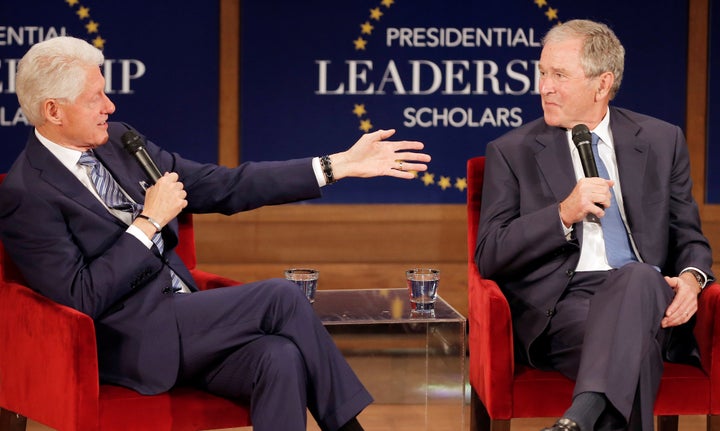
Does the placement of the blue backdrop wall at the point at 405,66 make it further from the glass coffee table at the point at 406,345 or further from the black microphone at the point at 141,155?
the black microphone at the point at 141,155

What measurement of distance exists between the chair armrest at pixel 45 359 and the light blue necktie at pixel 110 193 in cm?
32

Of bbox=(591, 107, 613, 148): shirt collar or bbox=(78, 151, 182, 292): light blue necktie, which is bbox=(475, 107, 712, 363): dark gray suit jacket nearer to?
bbox=(591, 107, 613, 148): shirt collar

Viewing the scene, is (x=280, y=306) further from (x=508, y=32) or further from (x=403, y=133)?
(x=508, y=32)

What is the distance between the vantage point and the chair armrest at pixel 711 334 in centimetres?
296

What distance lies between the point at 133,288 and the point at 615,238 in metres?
1.40

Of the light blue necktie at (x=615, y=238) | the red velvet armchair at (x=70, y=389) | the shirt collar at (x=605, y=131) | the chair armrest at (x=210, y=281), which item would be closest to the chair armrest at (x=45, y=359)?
the red velvet armchair at (x=70, y=389)

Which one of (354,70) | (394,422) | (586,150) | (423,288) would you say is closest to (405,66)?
(354,70)

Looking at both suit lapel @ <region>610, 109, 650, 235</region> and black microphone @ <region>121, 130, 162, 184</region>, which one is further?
suit lapel @ <region>610, 109, 650, 235</region>

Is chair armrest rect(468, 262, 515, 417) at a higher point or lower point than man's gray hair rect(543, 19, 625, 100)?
lower

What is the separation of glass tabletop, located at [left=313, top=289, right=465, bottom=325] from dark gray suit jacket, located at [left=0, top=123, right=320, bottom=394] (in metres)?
0.49

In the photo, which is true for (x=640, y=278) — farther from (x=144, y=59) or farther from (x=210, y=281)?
(x=144, y=59)

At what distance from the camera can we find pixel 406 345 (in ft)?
10.3

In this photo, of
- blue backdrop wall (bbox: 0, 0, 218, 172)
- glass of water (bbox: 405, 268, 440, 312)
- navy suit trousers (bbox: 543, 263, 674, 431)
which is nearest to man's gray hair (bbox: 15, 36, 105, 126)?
glass of water (bbox: 405, 268, 440, 312)

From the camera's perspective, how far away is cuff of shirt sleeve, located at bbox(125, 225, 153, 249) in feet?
8.98
